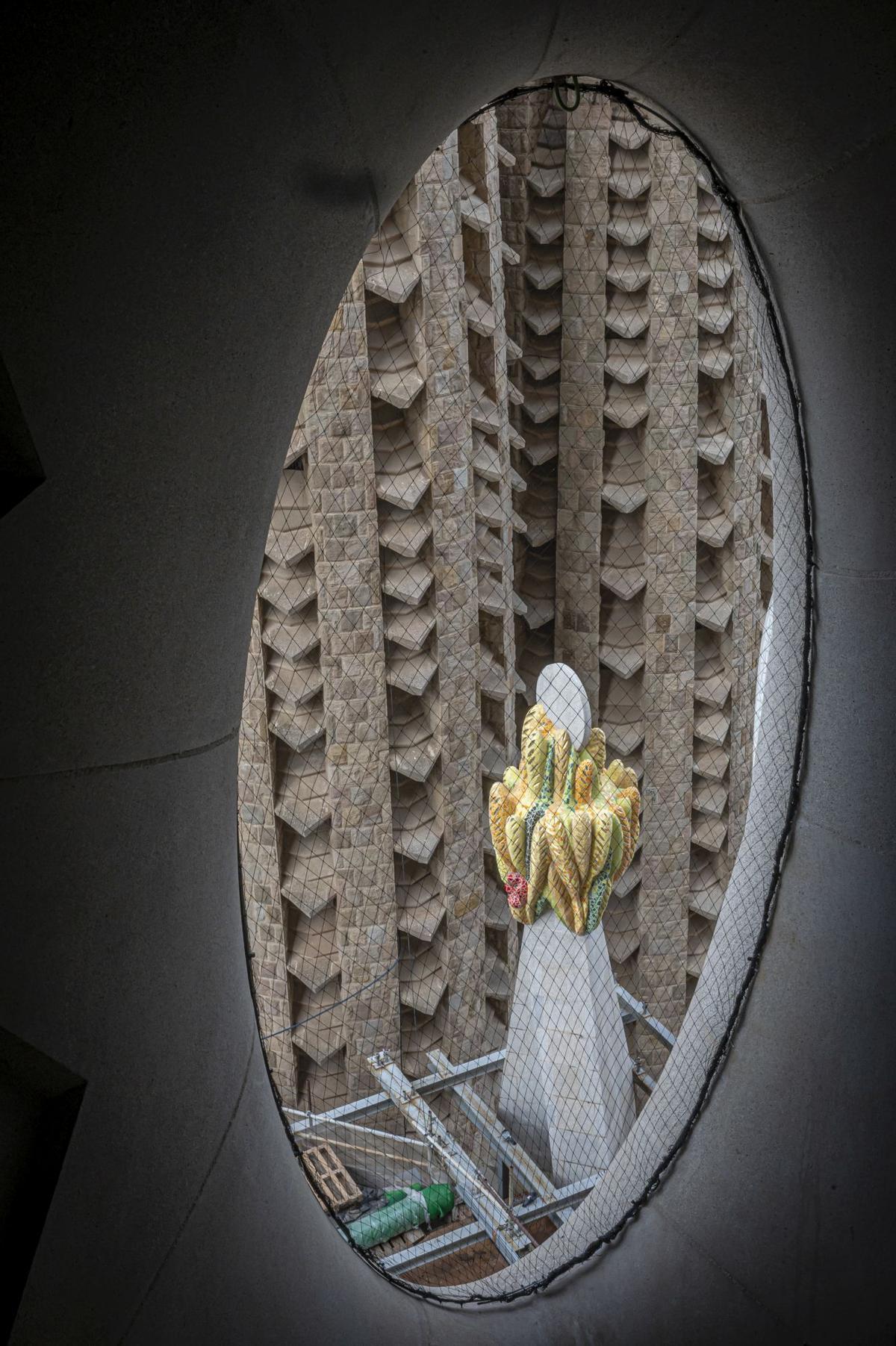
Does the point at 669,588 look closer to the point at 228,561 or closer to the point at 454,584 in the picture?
the point at 454,584

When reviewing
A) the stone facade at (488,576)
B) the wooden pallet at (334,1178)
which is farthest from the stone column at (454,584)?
the wooden pallet at (334,1178)

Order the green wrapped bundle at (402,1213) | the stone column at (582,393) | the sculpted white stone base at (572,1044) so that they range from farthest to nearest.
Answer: the stone column at (582,393) < the green wrapped bundle at (402,1213) < the sculpted white stone base at (572,1044)

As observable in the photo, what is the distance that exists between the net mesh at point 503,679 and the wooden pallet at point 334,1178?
11 mm

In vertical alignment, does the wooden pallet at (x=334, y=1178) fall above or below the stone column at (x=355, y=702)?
below

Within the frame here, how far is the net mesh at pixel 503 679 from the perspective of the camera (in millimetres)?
3291

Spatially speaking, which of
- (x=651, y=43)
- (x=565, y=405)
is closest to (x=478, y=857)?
(x=565, y=405)

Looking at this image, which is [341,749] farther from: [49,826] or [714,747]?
[49,826]

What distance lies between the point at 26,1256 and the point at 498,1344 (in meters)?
1.17

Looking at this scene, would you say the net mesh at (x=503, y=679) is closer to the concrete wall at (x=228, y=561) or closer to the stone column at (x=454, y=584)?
the stone column at (x=454, y=584)

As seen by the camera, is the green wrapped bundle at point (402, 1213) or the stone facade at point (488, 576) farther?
the stone facade at point (488, 576)

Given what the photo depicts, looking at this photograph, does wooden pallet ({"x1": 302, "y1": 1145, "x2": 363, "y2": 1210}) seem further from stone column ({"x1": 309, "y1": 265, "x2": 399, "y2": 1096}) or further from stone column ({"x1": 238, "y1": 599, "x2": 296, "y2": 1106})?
stone column ({"x1": 309, "y1": 265, "x2": 399, "y2": 1096})

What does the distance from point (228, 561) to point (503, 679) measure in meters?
3.29

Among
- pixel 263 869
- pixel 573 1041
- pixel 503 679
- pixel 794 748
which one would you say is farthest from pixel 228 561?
pixel 503 679

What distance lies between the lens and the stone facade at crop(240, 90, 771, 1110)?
12.6 ft
